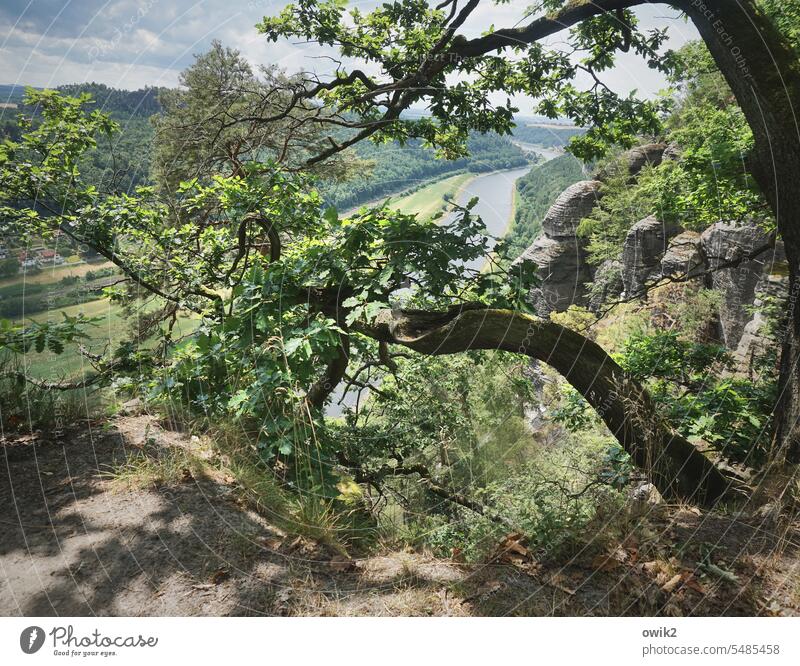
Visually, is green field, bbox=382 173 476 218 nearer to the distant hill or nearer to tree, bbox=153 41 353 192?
tree, bbox=153 41 353 192

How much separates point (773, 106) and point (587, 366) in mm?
2008

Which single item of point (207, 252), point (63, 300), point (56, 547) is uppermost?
point (207, 252)

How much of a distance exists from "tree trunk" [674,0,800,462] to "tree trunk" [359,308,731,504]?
1.78 feet

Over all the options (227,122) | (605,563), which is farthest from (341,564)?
(227,122)

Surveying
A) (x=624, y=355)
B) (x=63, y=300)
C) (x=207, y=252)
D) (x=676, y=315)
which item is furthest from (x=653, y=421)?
(x=676, y=315)

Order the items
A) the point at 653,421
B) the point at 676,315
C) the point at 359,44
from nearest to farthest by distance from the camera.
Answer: the point at 653,421, the point at 359,44, the point at 676,315

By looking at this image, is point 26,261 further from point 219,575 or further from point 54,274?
point 219,575

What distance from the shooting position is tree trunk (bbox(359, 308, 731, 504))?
10.2 ft

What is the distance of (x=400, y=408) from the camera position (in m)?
6.62

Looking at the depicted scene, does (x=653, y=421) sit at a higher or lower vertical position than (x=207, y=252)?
lower

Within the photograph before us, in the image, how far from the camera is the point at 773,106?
297cm

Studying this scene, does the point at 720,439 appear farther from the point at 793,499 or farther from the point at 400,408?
the point at 400,408

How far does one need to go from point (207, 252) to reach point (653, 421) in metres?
4.24

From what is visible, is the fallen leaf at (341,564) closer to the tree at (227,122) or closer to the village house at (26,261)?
the village house at (26,261)
